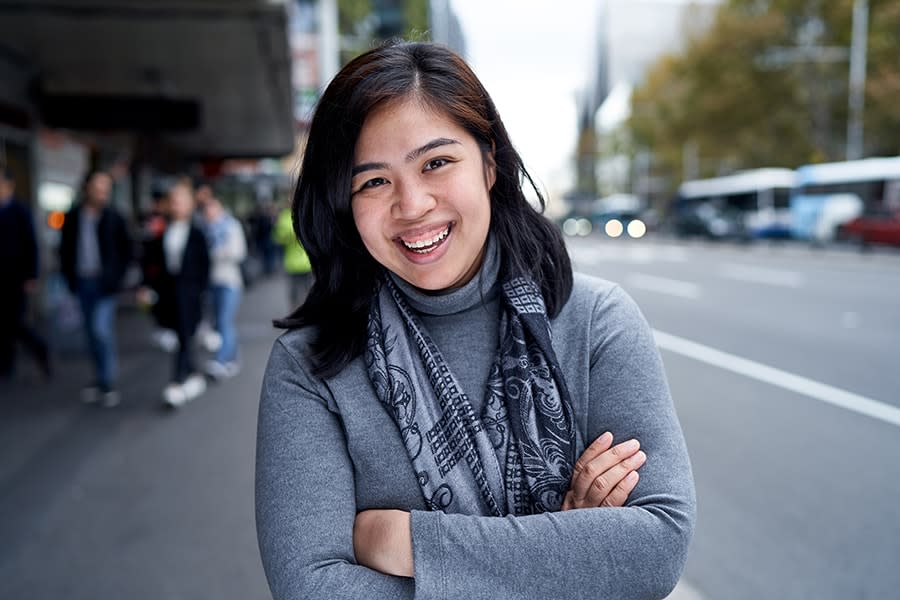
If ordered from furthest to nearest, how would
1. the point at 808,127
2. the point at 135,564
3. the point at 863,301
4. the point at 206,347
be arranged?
the point at 808,127
the point at 863,301
the point at 206,347
the point at 135,564

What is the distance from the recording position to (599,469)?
155 cm

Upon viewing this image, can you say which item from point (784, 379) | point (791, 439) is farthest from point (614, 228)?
point (791, 439)

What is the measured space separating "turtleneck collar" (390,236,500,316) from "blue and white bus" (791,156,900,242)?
31.1m

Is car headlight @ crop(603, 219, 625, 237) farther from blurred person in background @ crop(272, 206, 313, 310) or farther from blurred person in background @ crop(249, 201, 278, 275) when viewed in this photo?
blurred person in background @ crop(272, 206, 313, 310)

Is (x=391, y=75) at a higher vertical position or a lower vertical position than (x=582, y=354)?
higher

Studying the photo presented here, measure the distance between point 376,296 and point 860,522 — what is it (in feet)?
11.8

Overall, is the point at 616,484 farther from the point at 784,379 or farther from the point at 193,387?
the point at 784,379

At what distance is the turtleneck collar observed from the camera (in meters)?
1.68

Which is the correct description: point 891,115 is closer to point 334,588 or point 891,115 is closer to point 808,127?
point 808,127

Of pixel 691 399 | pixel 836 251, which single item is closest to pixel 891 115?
pixel 836 251

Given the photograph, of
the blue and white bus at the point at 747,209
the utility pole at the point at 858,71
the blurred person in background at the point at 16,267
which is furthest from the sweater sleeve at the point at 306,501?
the blue and white bus at the point at 747,209

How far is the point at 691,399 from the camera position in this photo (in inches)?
273

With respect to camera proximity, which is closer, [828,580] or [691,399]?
[828,580]

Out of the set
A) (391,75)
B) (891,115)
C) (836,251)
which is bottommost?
(836,251)
